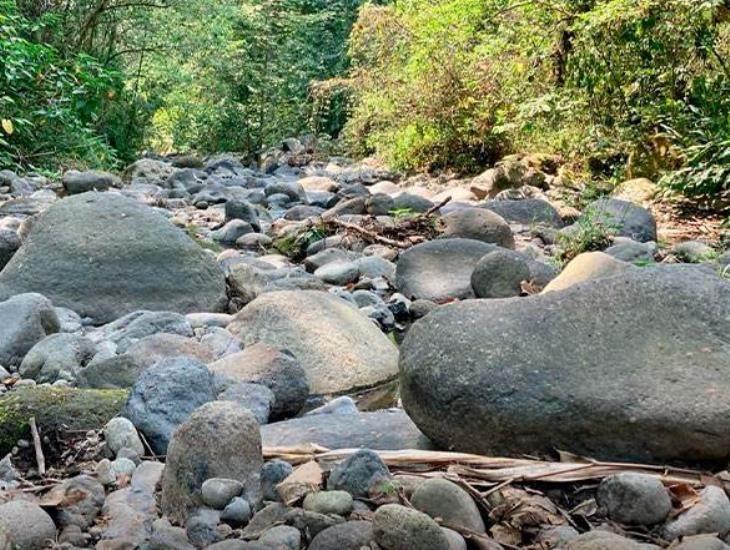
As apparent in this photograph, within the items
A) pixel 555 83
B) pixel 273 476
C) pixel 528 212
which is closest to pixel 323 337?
pixel 273 476

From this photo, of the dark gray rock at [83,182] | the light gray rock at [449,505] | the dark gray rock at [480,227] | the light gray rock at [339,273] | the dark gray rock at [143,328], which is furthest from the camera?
the dark gray rock at [83,182]

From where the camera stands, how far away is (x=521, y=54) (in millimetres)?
11328

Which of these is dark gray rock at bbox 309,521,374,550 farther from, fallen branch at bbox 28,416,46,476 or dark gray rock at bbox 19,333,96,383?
dark gray rock at bbox 19,333,96,383

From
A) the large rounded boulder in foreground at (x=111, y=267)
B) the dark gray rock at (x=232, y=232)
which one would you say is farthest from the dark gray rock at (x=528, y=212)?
the large rounded boulder in foreground at (x=111, y=267)

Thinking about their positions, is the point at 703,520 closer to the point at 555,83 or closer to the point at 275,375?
the point at 275,375

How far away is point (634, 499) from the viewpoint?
6.44 feet

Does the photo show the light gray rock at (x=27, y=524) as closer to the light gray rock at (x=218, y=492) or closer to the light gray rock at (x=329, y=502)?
the light gray rock at (x=218, y=492)

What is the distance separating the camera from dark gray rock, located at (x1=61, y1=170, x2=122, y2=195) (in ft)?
31.9

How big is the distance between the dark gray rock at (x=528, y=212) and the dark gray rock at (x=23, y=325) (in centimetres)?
472

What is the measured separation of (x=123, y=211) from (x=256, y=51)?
41.7 feet

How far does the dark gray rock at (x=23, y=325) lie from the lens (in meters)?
3.89

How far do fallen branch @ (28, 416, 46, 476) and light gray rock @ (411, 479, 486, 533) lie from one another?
1.06 metres

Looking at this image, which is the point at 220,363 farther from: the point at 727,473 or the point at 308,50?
the point at 308,50

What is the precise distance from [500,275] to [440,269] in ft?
1.80
